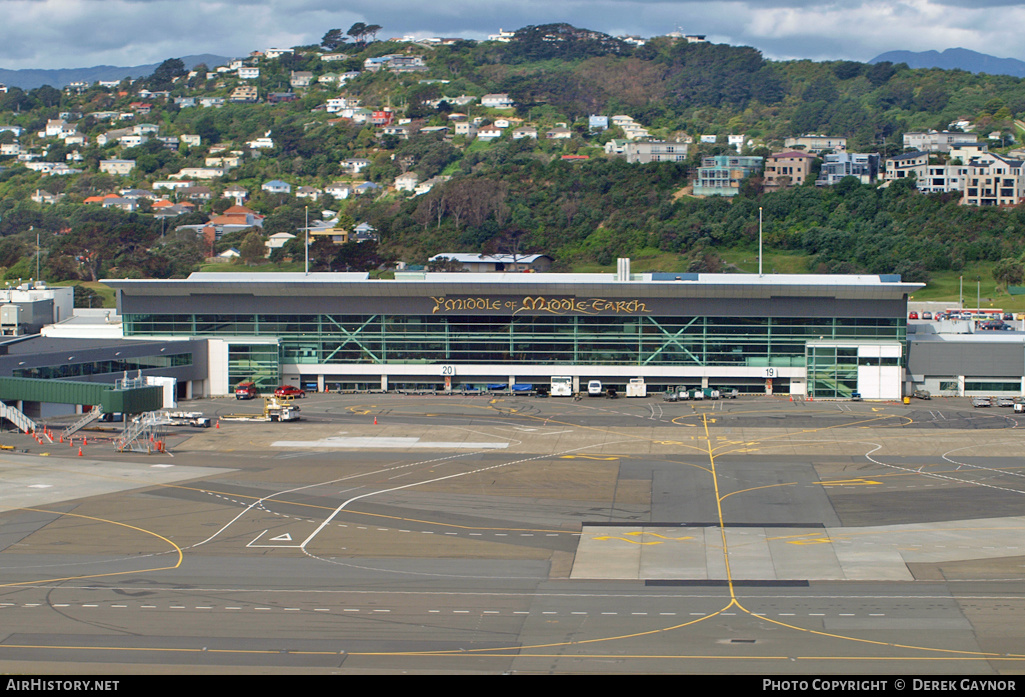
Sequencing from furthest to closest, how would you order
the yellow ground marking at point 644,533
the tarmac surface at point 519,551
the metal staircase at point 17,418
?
1. the metal staircase at point 17,418
2. the yellow ground marking at point 644,533
3. the tarmac surface at point 519,551

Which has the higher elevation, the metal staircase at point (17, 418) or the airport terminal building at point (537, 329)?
the airport terminal building at point (537, 329)

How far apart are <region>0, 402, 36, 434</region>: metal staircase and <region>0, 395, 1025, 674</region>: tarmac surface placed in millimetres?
2052

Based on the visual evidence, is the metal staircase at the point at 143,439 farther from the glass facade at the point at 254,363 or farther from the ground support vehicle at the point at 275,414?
the glass facade at the point at 254,363

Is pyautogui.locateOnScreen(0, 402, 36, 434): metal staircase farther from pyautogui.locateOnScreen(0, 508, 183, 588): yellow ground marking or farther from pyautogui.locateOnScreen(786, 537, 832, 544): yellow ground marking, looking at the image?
pyautogui.locateOnScreen(786, 537, 832, 544): yellow ground marking

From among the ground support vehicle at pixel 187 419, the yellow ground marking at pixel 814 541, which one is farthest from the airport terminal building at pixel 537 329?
the yellow ground marking at pixel 814 541

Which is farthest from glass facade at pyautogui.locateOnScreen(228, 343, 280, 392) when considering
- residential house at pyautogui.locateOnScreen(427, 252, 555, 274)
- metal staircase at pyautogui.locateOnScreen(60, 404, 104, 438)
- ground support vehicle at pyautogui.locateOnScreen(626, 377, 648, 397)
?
residential house at pyautogui.locateOnScreen(427, 252, 555, 274)

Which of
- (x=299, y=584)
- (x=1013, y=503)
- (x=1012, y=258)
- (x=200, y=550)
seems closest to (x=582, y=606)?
(x=299, y=584)

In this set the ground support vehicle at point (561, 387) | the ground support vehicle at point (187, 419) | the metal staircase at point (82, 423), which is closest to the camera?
the metal staircase at point (82, 423)

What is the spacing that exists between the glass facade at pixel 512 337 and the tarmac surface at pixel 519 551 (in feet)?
78.7

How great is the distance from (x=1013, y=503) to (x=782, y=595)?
2578 centimetres

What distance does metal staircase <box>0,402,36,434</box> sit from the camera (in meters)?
92.8

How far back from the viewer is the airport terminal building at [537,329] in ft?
383

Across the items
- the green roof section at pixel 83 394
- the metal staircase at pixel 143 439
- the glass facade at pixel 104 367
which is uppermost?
the glass facade at pixel 104 367

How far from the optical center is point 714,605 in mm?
44344
